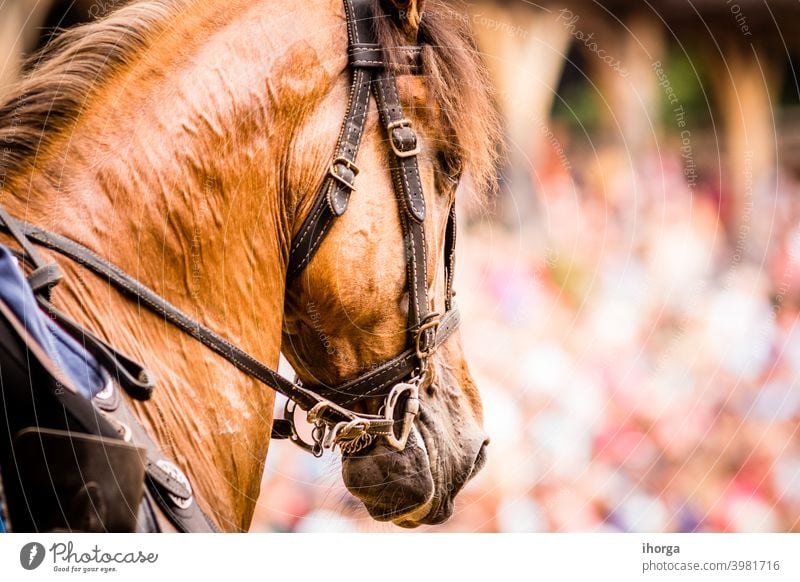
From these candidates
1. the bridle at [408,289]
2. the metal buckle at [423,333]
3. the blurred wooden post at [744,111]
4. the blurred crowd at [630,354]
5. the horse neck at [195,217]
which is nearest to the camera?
the horse neck at [195,217]

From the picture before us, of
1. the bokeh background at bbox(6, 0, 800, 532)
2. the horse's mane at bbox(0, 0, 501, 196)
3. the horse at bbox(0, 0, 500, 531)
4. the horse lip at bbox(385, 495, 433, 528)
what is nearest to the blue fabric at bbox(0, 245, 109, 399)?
the horse at bbox(0, 0, 500, 531)

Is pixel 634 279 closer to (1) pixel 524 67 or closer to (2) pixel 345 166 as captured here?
(1) pixel 524 67

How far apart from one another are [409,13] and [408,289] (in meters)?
0.45

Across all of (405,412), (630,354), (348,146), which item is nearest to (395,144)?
(348,146)

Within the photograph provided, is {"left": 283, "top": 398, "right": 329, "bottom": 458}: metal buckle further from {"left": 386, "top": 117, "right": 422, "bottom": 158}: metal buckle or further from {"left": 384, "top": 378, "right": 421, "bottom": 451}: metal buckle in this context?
{"left": 386, "top": 117, "right": 422, "bottom": 158}: metal buckle

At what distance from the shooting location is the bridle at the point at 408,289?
1397mm

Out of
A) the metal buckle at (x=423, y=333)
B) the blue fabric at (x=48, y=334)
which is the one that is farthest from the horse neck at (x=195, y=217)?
the metal buckle at (x=423, y=333)

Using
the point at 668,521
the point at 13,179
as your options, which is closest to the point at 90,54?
the point at 13,179

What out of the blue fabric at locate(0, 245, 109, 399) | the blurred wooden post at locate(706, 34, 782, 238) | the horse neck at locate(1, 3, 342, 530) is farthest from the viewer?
the blurred wooden post at locate(706, 34, 782, 238)

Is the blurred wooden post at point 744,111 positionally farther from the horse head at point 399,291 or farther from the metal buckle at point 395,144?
the metal buckle at point 395,144

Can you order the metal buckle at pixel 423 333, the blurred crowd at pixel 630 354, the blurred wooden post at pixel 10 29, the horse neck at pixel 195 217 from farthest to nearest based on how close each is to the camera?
the blurred crowd at pixel 630 354, the blurred wooden post at pixel 10 29, the metal buckle at pixel 423 333, the horse neck at pixel 195 217

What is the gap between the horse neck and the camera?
4.21 feet

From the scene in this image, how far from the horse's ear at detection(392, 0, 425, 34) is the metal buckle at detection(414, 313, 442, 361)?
18.9 inches
